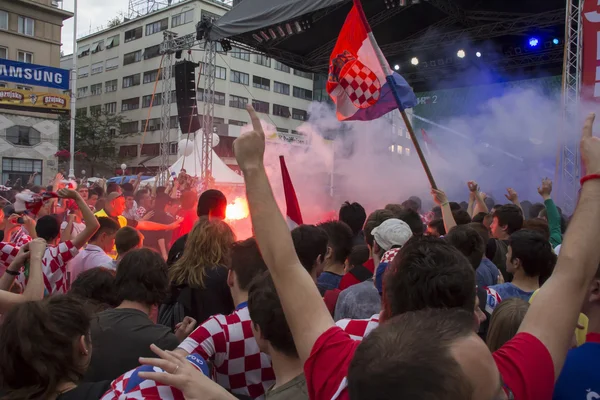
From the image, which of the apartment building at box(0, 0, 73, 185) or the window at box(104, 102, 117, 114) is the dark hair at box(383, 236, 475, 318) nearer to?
the apartment building at box(0, 0, 73, 185)

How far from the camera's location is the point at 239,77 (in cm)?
4572

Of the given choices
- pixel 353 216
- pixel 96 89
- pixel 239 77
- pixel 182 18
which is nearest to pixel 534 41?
pixel 353 216

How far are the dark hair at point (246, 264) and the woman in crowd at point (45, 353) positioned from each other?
926 millimetres

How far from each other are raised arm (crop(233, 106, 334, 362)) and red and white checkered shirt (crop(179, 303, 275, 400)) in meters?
0.88

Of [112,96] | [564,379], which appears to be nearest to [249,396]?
[564,379]

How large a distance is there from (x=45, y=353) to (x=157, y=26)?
166 feet

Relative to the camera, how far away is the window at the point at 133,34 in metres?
48.9

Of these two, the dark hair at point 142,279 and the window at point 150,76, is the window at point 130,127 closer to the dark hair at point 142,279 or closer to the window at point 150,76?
the window at point 150,76

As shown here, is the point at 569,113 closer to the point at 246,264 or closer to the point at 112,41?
the point at 246,264

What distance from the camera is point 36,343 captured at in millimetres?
1694

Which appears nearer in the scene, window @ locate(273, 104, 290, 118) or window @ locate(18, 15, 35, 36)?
window @ locate(18, 15, 35, 36)

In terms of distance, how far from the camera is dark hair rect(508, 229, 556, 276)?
3234mm

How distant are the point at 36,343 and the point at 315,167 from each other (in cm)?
1464

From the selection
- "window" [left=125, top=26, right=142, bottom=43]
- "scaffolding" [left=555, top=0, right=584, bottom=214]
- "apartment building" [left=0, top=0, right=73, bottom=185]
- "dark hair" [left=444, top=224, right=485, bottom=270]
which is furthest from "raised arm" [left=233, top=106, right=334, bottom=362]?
"window" [left=125, top=26, right=142, bottom=43]
